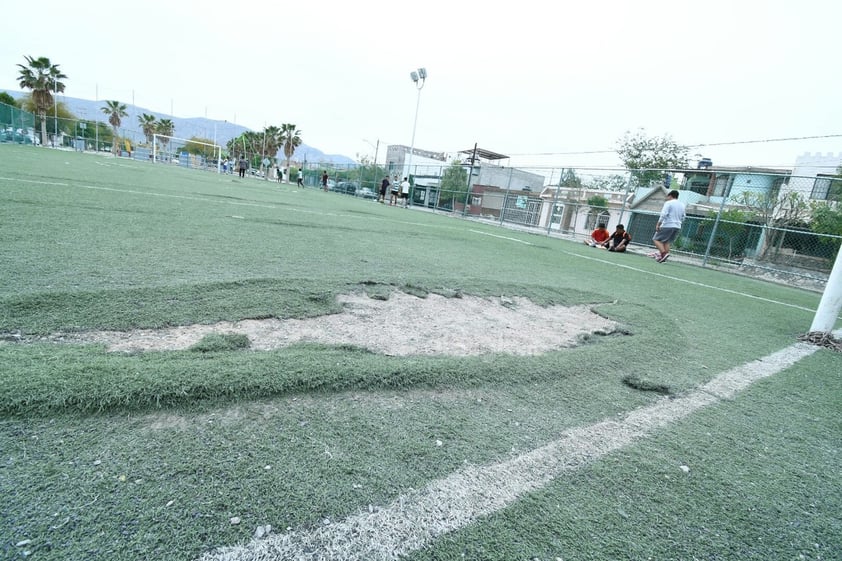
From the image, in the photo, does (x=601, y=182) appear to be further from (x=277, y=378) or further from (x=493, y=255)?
(x=277, y=378)

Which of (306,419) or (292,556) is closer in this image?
(292,556)

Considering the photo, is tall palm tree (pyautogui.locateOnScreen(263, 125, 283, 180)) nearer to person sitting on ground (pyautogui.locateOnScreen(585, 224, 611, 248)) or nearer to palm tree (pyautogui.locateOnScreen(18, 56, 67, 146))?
palm tree (pyautogui.locateOnScreen(18, 56, 67, 146))

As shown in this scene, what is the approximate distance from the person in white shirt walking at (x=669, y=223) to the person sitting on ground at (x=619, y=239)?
1040 mm

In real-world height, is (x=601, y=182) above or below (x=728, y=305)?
above

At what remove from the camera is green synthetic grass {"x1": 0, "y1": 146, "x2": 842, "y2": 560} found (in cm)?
99

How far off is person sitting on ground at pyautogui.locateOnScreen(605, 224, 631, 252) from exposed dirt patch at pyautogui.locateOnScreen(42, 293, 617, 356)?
7.99 m

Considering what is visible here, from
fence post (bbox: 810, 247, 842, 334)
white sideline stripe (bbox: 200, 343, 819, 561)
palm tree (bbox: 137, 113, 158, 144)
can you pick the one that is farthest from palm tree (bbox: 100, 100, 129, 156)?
fence post (bbox: 810, 247, 842, 334)

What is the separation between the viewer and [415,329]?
2.45 meters

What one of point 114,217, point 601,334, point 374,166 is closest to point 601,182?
point 601,334

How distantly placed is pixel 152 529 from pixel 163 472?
0.19 m

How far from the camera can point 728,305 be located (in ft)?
15.4

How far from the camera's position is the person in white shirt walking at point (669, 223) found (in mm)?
8875

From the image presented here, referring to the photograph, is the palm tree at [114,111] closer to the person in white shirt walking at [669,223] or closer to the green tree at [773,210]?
the person in white shirt walking at [669,223]

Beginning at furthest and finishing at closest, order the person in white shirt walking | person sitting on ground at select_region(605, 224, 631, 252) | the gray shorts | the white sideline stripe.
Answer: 1. person sitting on ground at select_region(605, 224, 631, 252)
2. the gray shorts
3. the person in white shirt walking
4. the white sideline stripe
